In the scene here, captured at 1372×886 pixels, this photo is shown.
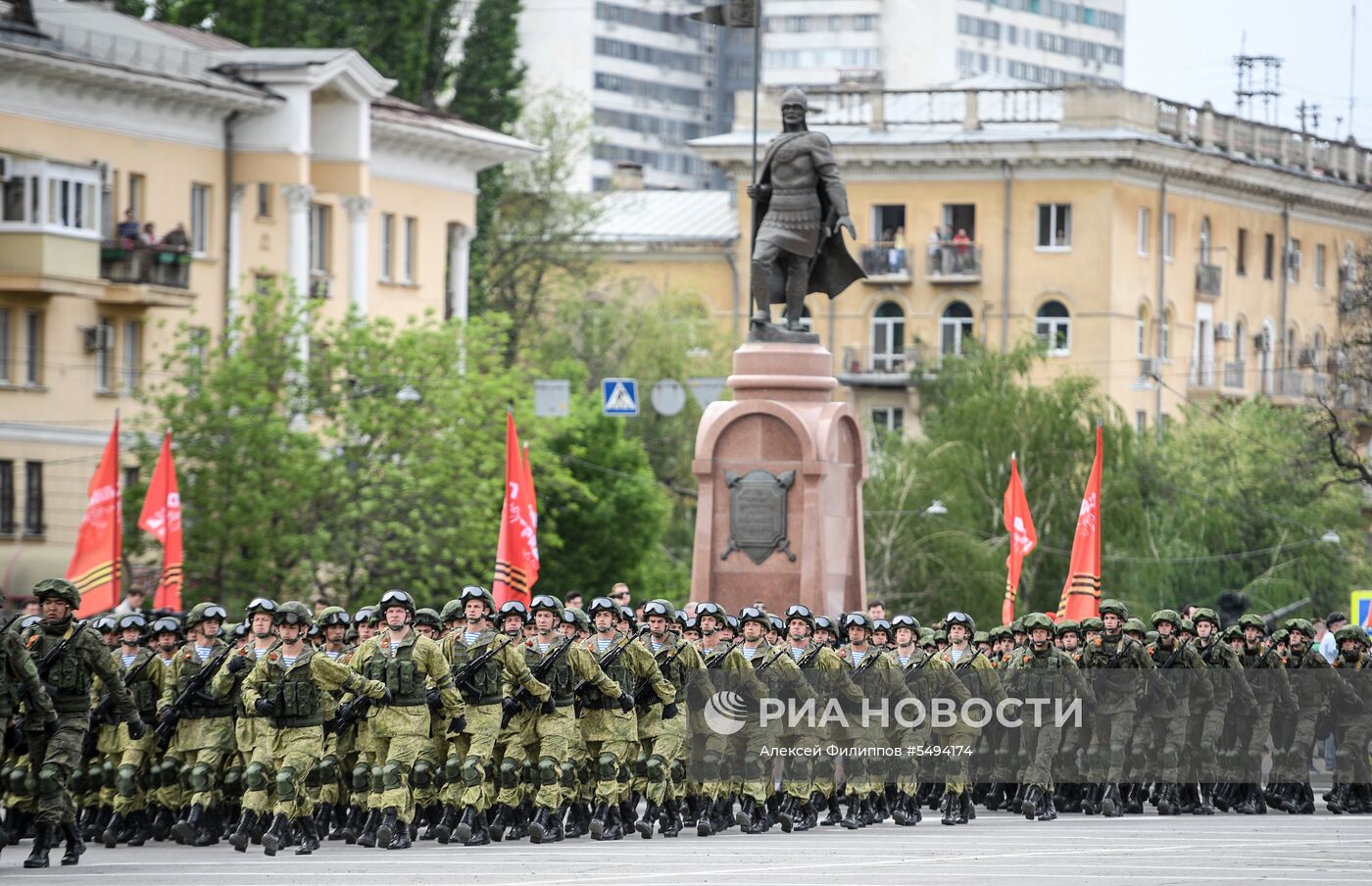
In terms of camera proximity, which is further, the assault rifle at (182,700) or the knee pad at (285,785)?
the assault rifle at (182,700)

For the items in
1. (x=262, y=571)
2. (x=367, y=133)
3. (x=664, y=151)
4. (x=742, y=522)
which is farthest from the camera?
(x=664, y=151)

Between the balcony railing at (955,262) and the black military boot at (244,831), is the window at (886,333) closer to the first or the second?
the balcony railing at (955,262)

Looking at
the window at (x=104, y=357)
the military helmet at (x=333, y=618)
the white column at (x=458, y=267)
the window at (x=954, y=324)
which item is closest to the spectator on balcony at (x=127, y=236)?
the window at (x=104, y=357)

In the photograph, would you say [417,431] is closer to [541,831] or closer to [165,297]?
[165,297]

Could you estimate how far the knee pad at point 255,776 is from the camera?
2197cm

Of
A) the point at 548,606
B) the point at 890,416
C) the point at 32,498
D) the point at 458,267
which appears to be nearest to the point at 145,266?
the point at 32,498

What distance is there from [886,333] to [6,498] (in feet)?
95.2

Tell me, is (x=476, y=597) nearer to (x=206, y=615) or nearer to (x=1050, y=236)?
(x=206, y=615)

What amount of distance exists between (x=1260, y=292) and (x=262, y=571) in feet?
125

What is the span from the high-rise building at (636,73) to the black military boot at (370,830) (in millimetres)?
103359

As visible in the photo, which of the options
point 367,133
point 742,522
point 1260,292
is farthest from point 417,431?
point 1260,292

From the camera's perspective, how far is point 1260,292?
7850 centimetres

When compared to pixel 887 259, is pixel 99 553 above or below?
below

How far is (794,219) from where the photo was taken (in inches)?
1160
